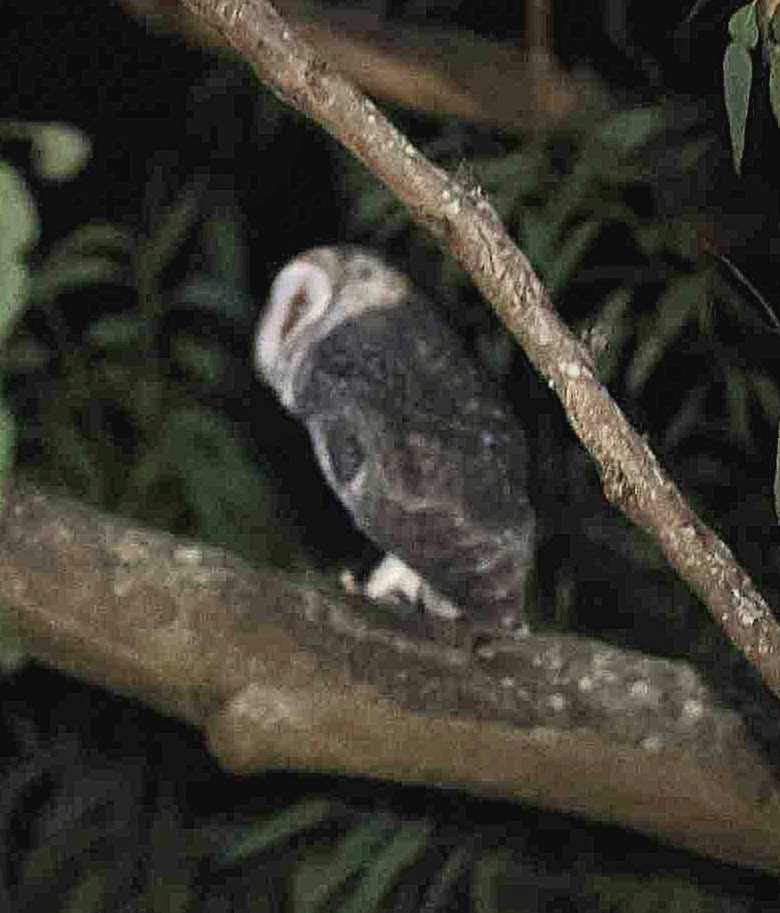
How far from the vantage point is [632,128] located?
2.23 metres

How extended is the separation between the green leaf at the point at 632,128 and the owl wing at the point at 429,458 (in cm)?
35

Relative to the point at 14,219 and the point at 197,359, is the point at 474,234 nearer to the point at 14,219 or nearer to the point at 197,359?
the point at 14,219

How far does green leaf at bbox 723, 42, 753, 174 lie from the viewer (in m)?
0.84

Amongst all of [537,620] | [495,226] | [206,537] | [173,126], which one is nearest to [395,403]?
[537,620]

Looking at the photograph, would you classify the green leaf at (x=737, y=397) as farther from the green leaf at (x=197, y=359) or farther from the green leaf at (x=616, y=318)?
the green leaf at (x=197, y=359)

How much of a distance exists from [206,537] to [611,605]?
0.54 m

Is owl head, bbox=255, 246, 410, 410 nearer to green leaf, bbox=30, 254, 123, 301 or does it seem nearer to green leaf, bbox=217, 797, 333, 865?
green leaf, bbox=30, 254, 123, 301

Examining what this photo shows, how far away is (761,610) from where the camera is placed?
0.94m

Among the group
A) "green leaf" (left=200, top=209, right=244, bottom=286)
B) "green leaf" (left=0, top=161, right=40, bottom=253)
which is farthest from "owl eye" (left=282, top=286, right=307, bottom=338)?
"green leaf" (left=0, top=161, right=40, bottom=253)

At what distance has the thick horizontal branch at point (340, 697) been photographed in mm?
1446

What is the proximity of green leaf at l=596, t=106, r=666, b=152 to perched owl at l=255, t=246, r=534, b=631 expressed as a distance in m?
0.30

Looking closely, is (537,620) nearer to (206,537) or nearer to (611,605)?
(611,605)

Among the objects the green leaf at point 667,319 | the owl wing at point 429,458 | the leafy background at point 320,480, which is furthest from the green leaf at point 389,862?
the green leaf at point 667,319

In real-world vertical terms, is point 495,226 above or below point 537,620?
above
